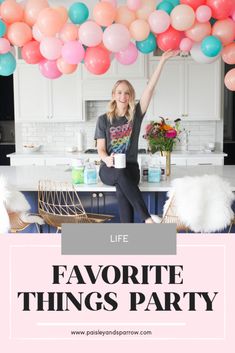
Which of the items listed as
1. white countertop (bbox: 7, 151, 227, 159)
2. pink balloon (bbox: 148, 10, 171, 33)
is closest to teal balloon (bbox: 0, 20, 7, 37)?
pink balloon (bbox: 148, 10, 171, 33)

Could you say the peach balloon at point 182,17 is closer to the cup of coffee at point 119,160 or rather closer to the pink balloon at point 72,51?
the pink balloon at point 72,51

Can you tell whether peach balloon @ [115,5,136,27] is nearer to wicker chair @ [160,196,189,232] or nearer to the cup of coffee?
the cup of coffee

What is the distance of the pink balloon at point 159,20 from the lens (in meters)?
3.28

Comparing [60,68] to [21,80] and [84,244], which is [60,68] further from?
[21,80]

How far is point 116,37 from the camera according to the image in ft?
10.8

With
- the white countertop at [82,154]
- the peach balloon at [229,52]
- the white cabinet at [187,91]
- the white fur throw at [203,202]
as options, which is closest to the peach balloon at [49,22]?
the peach balloon at [229,52]

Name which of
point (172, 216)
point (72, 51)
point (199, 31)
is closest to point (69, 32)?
point (72, 51)

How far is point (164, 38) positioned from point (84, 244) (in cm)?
186

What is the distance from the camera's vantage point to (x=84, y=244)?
86.4 inches

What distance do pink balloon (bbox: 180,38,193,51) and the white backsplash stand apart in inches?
119

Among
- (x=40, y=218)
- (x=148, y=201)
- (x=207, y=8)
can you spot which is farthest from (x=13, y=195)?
(x=207, y=8)

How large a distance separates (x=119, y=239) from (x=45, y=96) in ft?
14.4

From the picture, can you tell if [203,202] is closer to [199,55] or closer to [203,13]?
[199,55]

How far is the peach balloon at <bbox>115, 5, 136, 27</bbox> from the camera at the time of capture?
3416 mm
